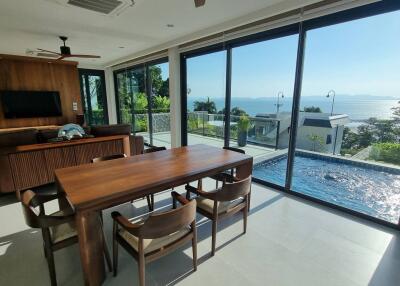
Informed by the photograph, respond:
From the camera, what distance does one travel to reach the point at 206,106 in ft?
14.8

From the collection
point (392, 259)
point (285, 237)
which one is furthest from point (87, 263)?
point (392, 259)

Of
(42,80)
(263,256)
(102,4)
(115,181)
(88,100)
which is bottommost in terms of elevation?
(263,256)

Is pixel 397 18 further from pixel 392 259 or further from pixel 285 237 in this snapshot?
pixel 285 237

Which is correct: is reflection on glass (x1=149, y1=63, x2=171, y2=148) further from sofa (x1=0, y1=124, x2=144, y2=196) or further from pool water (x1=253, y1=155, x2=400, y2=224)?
pool water (x1=253, y1=155, x2=400, y2=224)

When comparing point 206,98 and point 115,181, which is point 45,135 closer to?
point 115,181

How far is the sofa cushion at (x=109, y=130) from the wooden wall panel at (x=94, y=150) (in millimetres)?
227

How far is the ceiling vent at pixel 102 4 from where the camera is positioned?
7.63 ft

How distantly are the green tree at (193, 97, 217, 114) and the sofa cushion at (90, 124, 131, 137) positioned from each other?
1535mm

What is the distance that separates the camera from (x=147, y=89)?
5.56 m

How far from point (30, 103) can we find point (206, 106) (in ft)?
15.9

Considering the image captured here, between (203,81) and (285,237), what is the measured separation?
3.22 metres

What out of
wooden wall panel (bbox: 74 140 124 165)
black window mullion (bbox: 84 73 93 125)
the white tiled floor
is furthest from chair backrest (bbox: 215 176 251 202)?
black window mullion (bbox: 84 73 93 125)

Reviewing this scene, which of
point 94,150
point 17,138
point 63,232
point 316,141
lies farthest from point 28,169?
point 316,141

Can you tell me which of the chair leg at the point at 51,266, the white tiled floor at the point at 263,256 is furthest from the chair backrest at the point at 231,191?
the chair leg at the point at 51,266
